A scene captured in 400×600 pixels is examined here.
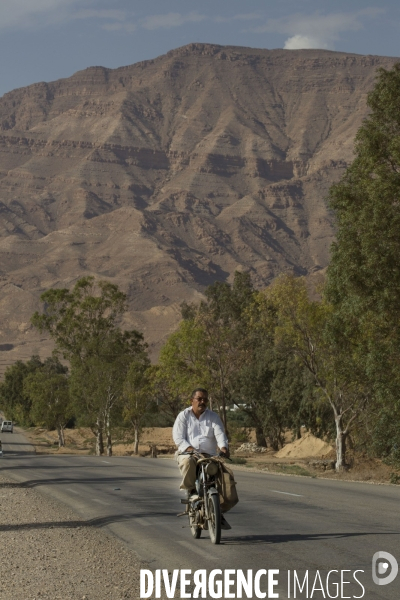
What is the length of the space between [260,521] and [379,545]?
10.1 ft

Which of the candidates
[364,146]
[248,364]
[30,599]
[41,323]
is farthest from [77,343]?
[30,599]

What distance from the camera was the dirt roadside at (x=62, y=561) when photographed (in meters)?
→ 8.17

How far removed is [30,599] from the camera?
7.85 m

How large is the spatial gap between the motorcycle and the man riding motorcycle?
0.10 m

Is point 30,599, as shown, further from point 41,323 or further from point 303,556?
point 41,323

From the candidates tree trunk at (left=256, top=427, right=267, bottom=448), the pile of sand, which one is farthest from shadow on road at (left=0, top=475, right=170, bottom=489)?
tree trunk at (left=256, top=427, right=267, bottom=448)

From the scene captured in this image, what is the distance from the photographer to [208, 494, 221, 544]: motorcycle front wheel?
1006cm

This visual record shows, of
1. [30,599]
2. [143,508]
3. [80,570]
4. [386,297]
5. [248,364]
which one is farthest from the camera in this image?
[248,364]

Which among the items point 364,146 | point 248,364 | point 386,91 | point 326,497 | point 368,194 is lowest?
point 326,497

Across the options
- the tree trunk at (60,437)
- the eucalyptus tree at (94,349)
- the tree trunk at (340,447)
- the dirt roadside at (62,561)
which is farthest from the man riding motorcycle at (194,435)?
the tree trunk at (60,437)

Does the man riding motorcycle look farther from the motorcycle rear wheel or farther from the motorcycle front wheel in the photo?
the motorcycle rear wheel

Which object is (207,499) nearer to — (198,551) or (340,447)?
(198,551)

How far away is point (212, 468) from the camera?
1023 cm

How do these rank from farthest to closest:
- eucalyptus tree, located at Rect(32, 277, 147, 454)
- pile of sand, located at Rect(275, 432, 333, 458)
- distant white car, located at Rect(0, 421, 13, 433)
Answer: distant white car, located at Rect(0, 421, 13, 433), eucalyptus tree, located at Rect(32, 277, 147, 454), pile of sand, located at Rect(275, 432, 333, 458)
